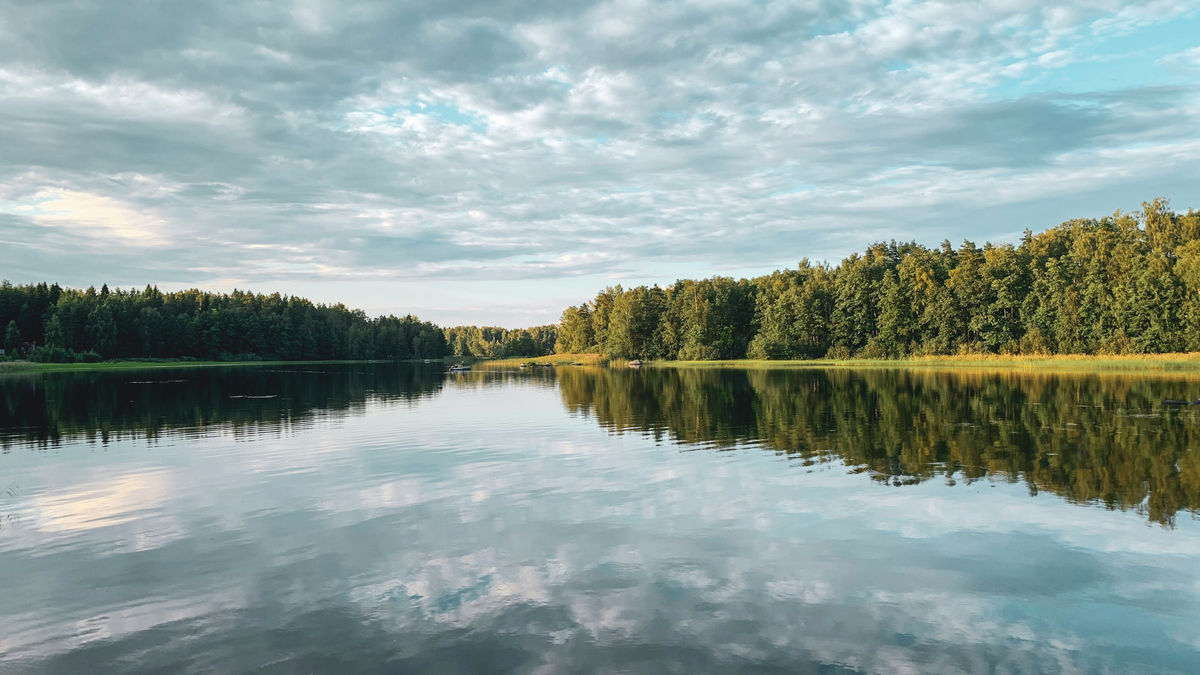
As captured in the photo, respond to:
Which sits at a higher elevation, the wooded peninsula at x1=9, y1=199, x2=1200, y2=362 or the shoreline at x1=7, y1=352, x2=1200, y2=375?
the wooded peninsula at x1=9, y1=199, x2=1200, y2=362

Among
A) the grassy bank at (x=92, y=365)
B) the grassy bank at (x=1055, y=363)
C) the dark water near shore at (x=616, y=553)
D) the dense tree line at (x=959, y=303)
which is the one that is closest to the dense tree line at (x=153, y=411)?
the dark water near shore at (x=616, y=553)

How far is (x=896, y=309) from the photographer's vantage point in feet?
446

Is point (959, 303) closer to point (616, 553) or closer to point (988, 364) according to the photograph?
point (988, 364)

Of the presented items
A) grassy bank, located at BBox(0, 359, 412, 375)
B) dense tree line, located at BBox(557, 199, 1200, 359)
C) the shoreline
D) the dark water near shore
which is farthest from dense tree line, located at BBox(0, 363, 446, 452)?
dense tree line, located at BBox(557, 199, 1200, 359)

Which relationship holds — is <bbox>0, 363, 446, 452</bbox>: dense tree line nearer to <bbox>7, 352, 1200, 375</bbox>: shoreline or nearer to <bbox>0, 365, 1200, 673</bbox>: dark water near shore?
<bbox>0, 365, 1200, 673</bbox>: dark water near shore

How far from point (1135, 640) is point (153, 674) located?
13.7 metres

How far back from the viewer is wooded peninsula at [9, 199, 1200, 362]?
10344cm

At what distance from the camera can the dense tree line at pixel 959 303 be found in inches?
3981

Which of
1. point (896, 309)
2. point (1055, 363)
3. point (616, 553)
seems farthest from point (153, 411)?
point (896, 309)

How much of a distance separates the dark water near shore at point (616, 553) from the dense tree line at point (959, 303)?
8523 cm

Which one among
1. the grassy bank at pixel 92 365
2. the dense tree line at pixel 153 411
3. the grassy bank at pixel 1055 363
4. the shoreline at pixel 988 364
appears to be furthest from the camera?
the grassy bank at pixel 92 365

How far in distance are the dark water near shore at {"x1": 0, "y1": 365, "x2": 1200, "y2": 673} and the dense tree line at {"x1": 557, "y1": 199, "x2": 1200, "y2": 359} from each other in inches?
3356

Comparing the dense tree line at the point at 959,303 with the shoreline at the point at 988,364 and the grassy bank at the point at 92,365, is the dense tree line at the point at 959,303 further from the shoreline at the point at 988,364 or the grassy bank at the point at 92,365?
the grassy bank at the point at 92,365

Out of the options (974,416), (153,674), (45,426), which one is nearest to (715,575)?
(153,674)
